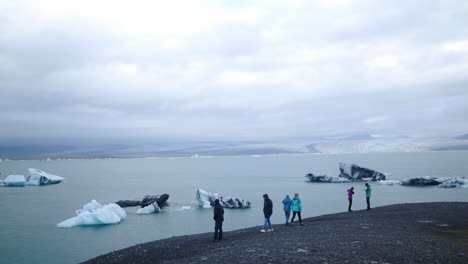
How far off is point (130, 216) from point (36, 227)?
31.6 feet

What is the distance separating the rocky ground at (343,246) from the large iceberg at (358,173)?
62711 millimetres

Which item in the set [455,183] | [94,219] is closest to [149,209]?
[94,219]

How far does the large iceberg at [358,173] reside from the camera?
8419 centimetres

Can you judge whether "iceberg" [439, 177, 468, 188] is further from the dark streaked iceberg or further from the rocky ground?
the dark streaked iceberg

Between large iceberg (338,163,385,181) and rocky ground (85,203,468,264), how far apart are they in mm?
62711

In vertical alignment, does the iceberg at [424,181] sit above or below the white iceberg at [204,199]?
above

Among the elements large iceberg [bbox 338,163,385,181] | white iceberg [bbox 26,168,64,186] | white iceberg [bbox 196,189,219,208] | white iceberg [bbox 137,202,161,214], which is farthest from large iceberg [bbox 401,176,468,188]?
white iceberg [bbox 26,168,64,186]

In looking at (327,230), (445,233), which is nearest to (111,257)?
(327,230)

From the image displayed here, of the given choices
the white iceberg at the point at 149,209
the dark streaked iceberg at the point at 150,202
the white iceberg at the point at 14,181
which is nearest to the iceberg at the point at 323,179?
the dark streaked iceberg at the point at 150,202

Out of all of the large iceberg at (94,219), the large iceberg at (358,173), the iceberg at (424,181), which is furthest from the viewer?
the large iceberg at (358,173)

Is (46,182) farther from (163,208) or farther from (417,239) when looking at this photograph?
(417,239)

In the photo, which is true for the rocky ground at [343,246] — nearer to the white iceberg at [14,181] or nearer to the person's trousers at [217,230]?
the person's trousers at [217,230]

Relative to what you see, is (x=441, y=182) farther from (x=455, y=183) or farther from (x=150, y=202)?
(x=150, y=202)

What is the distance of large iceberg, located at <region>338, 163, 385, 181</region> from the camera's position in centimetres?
8419
